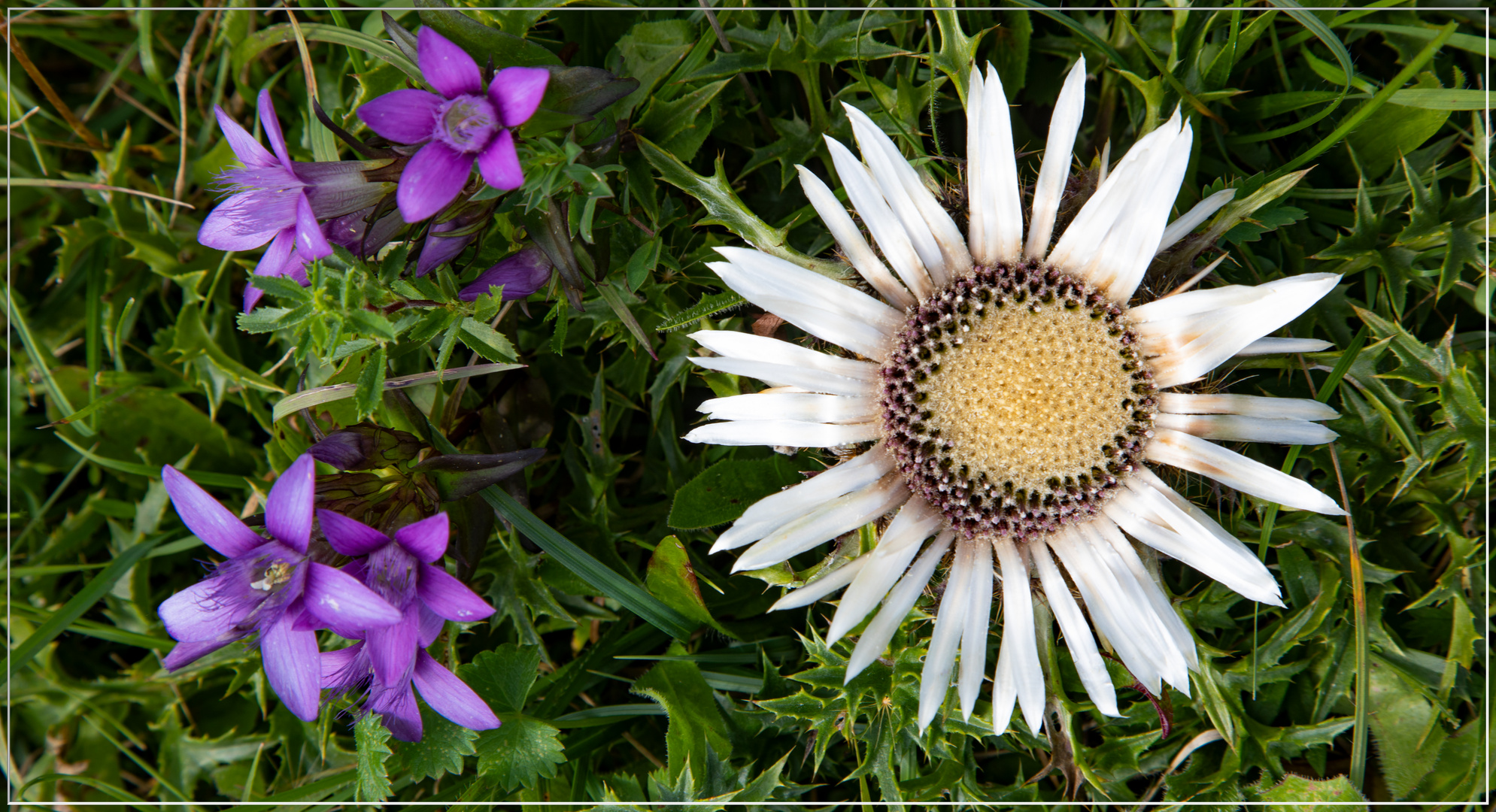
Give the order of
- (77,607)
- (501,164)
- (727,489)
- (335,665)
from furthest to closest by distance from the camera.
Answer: (77,607), (727,489), (335,665), (501,164)

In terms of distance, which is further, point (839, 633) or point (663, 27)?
point (663, 27)

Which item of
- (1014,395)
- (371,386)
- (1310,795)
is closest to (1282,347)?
(1014,395)

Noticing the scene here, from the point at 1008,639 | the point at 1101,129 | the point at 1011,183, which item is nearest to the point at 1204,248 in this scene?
the point at 1011,183

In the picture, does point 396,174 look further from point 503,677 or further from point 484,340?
point 503,677

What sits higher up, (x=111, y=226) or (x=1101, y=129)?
(x=1101, y=129)

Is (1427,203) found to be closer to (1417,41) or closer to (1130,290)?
(1417,41)

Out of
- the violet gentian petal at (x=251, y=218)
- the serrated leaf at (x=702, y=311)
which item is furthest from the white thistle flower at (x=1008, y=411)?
the violet gentian petal at (x=251, y=218)

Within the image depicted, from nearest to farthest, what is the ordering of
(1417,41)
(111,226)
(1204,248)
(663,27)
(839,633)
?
(839,633)
(1204,248)
(663,27)
(1417,41)
(111,226)
